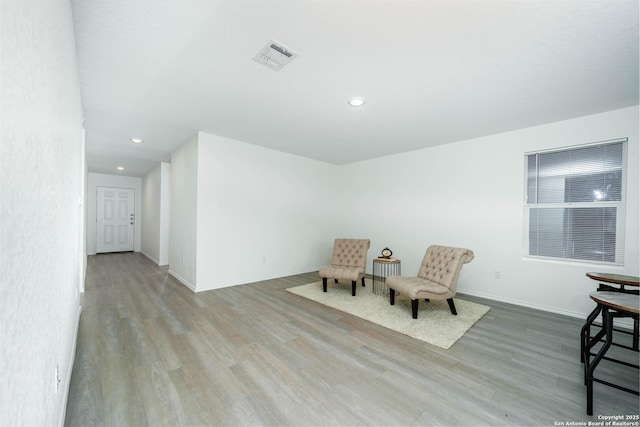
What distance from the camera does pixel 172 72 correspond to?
2266 millimetres

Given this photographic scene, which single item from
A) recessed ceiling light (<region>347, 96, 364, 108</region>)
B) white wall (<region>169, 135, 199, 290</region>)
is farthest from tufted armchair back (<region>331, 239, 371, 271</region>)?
white wall (<region>169, 135, 199, 290</region>)

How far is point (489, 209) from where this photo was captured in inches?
153

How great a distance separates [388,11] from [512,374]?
110 inches

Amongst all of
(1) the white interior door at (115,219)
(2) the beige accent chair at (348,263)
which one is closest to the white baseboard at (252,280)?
(2) the beige accent chair at (348,263)

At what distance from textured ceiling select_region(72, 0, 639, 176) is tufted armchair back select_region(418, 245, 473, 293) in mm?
1741

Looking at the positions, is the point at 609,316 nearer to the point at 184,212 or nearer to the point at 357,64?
the point at 357,64

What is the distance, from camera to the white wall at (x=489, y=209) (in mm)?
3102

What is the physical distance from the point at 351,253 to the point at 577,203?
316 centimetres

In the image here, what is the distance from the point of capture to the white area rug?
2.67 metres

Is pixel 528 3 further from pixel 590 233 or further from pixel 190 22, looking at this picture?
pixel 590 233

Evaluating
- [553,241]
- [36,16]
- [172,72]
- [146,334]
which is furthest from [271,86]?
[553,241]

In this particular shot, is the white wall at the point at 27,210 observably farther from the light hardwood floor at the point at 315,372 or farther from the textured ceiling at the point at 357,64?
the textured ceiling at the point at 357,64

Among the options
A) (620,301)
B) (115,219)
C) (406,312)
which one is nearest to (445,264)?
(406,312)

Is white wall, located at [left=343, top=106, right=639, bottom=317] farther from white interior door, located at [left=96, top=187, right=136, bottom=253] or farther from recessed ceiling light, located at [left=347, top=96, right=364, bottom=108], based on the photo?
white interior door, located at [left=96, top=187, right=136, bottom=253]
